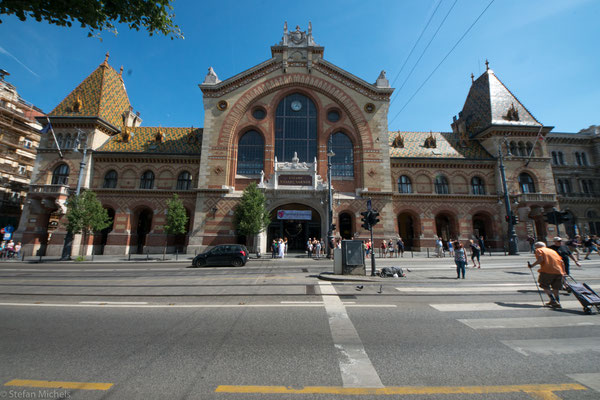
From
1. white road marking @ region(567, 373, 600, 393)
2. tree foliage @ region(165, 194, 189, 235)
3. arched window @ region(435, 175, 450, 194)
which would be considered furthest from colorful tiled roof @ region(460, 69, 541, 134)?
tree foliage @ region(165, 194, 189, 235)

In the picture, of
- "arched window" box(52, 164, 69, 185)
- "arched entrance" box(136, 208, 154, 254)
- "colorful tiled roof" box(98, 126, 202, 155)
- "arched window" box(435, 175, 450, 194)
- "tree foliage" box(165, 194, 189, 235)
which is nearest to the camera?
"tree foliage" box(165, 194, 189, 235)

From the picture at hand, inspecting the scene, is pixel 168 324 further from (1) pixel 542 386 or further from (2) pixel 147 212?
(2) pixel 147 212

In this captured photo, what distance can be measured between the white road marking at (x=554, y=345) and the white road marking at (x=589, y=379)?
2.02ft

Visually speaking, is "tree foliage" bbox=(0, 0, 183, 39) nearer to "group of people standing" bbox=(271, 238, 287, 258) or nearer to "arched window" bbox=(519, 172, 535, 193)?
"group of people standing" bbox=(271, 238, 287, 258)

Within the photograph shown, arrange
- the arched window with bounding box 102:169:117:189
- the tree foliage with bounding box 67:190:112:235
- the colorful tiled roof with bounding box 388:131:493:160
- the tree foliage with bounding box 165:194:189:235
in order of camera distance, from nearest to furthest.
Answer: the tree foliage with bounding box 67:190:112:235, the tree foliage with bounding box 165:194:189:235, the arched window with bounding box 102:169:117:189, the colorful tiled roof with bounding box 388:131:493:160

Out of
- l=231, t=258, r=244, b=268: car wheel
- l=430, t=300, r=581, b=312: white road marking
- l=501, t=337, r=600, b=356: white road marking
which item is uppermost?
l=231, t=258, r=244, b=268: car wheel

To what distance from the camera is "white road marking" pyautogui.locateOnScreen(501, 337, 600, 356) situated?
3.76 metres

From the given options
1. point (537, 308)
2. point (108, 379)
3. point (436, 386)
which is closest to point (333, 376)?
point (436, 386)

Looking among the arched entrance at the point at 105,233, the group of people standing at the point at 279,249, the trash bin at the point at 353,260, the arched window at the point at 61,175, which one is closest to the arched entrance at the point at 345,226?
the group of people standing at the point at 279,249

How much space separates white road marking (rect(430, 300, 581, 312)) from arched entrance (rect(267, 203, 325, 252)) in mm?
18997

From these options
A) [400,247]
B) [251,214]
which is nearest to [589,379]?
[251,214]

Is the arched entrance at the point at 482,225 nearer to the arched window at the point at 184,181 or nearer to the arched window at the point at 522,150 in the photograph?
the arched window at the point at 522,150

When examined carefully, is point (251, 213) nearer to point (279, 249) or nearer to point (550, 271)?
point (279, 249)

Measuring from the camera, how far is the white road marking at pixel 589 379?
9.28ft
